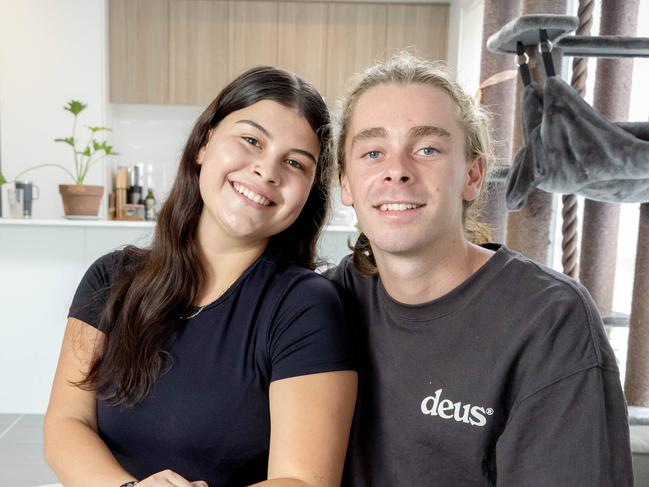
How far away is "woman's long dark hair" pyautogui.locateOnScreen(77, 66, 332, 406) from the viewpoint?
1.17 metres

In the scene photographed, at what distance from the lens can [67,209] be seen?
10.3 ft

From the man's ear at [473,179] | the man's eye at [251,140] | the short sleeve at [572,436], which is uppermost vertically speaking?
the man's eye at [251,140]

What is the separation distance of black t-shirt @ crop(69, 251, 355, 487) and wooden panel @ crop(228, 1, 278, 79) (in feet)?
13.4

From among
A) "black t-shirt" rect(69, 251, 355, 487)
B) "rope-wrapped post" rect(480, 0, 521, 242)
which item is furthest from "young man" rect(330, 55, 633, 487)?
"rope-wrapped post" rect(480, 0, 521, 242)

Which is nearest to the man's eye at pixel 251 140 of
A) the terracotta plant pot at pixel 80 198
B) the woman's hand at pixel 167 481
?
the woman's hand at pixel 167 481

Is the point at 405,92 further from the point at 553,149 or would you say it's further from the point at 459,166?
the point at 553,149

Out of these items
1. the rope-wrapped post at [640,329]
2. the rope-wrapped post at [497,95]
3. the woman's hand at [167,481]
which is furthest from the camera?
the rope-wrapped post at [497,95]

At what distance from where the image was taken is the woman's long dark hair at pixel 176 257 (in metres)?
1.17

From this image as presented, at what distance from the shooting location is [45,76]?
185 inches

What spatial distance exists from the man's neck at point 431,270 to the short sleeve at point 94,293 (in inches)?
22.7

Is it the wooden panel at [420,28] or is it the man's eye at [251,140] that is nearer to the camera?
the man's eye at [251,140]

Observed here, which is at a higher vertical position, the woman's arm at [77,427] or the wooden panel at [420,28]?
the wooden panel at [420,28]

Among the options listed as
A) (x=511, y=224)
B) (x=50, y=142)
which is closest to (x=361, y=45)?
(x=50, y=142)

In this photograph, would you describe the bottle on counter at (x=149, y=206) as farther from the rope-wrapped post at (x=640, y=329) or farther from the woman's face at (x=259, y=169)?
the rope-wrapped post at (x=640, y=329)
